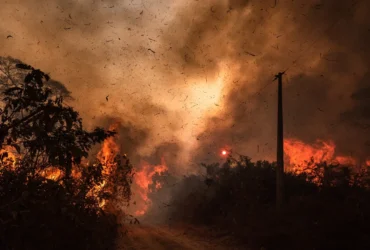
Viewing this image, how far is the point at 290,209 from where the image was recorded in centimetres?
1524

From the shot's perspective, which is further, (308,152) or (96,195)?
(308,152)

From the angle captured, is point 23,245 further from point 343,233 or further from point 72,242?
point 343,233

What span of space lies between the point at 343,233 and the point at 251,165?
14032mm

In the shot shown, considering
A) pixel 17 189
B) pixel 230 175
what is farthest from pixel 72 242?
pixel 230 175

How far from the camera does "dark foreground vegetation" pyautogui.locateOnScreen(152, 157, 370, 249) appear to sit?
12.2 m

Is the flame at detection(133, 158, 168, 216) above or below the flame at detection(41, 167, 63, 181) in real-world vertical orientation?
above

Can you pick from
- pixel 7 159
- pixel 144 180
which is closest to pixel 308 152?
pixel 7 159

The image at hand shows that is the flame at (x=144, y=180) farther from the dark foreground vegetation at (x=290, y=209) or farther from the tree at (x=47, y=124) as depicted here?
the tree at (x=47, y=124)

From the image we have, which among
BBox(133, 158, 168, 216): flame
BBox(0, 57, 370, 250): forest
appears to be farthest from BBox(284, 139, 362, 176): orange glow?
BBox(133, 158, 168, 216): flame

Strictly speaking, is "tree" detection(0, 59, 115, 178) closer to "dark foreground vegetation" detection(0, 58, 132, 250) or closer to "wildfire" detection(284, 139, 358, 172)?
"dark foreground vegetation" detection(0, 58, 132, 250)

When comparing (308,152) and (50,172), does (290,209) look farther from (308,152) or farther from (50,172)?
(308,152)

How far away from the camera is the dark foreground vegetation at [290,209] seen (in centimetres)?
1220

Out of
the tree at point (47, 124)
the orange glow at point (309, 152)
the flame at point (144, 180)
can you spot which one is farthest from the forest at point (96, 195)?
the flame at point (144, 180)

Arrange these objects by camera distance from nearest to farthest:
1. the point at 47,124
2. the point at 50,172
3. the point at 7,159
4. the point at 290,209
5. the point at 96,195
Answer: the point at 47,124
the point at 7,159
the point at 50,172
the point at 96,195
the point at 290,209
